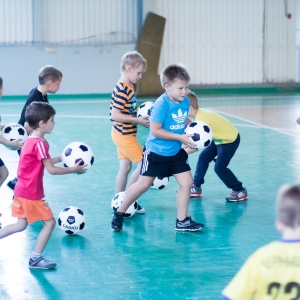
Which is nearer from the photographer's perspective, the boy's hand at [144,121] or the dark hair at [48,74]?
the boy's hand at [144,121]

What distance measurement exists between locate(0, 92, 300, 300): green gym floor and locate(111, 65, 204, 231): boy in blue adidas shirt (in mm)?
250

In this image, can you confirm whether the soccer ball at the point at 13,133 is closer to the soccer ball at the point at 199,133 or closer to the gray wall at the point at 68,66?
the soccer ball at the point at 199,133

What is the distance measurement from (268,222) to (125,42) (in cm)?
1654

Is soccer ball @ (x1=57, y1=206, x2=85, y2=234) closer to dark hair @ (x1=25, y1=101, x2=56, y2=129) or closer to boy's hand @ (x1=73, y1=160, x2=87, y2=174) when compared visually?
boy's hand @ (x1=73, y1=160, x2=87, y2=174)

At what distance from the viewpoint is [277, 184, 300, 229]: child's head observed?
321cm

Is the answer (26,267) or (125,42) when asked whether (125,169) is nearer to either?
(26,267)

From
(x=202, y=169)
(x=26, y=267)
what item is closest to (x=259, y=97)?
(x=202, y=169)

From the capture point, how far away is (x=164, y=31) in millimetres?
23625

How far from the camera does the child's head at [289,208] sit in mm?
3205

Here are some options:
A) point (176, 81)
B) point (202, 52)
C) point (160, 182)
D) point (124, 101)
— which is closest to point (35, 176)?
point (176, 81)

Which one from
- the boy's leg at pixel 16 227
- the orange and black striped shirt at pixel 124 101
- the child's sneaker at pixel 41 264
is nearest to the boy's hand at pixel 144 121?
the orange and black striped shirt at pixel 124 101

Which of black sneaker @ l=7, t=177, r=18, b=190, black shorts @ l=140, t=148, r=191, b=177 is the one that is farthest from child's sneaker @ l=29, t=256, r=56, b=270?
black sneaker @ l=7, t=177, r=18, b=190

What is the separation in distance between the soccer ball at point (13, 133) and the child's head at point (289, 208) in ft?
15.9

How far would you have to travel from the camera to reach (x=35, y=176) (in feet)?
19.9
